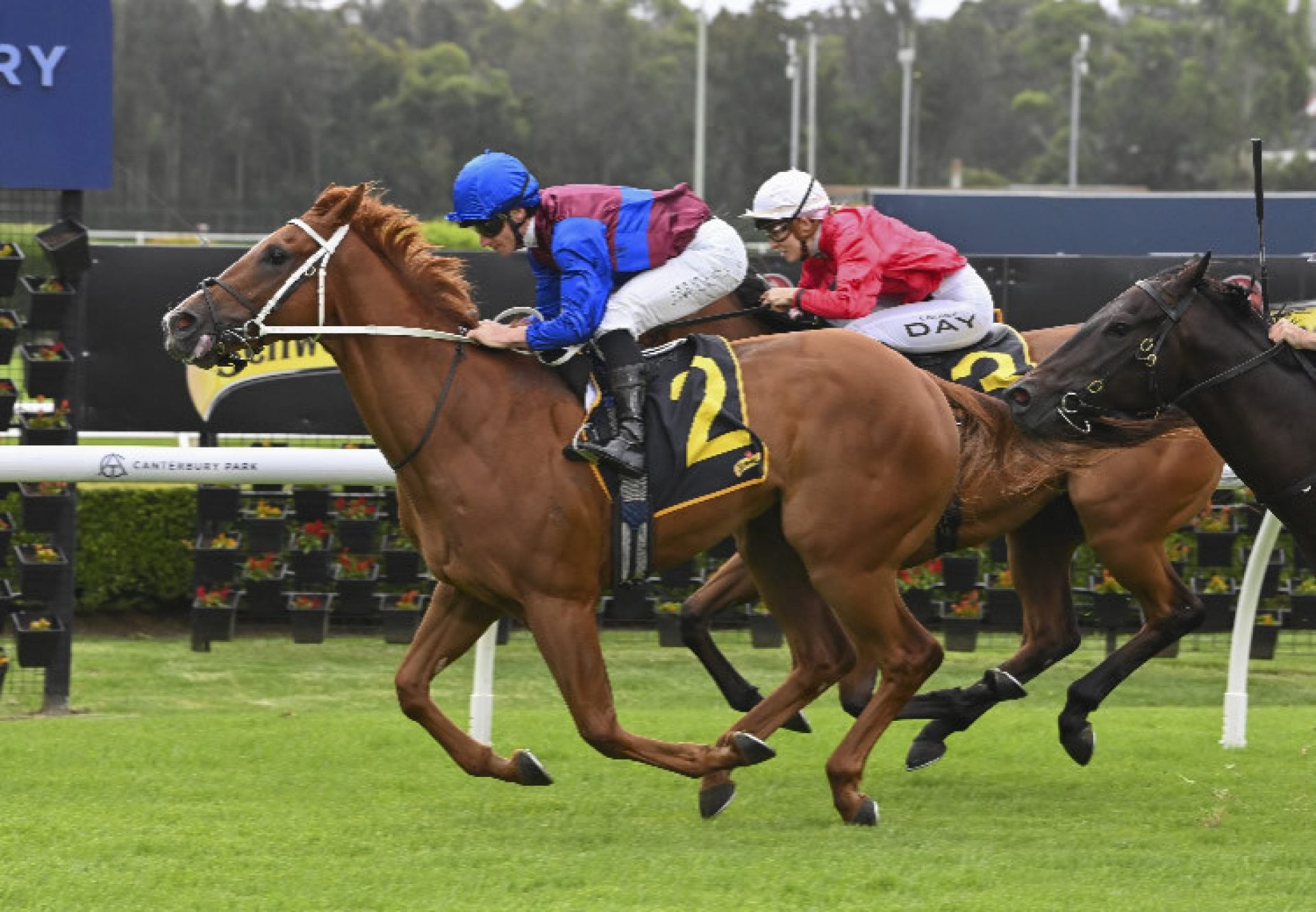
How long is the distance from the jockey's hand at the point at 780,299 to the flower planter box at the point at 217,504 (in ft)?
8.28

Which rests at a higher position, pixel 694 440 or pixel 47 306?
pixel 47 306

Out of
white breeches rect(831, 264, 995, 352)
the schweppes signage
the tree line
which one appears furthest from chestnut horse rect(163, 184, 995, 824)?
the tree line

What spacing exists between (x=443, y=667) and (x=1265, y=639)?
4.09 metres

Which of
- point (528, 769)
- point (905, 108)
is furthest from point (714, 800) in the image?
point (905, 108)

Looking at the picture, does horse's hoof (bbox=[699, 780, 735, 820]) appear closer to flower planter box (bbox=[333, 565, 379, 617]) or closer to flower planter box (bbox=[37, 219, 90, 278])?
flower planter box (bbox=[333, 565, 379, 617])

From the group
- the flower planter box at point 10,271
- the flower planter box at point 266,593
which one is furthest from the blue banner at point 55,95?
the flower planter box at point 266,593

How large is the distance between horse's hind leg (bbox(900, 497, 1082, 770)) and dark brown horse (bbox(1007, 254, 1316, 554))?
4.06 feet

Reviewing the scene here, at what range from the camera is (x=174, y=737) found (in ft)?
19.0

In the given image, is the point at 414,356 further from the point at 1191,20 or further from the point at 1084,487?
the point at 1191,20

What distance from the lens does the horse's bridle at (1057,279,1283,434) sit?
4.66m

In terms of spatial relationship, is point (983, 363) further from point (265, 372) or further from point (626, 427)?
point (265, 372)

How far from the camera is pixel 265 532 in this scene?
723cm

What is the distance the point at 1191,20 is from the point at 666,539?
9421cm

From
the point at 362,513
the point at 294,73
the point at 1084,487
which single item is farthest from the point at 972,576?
the point at 294,73
